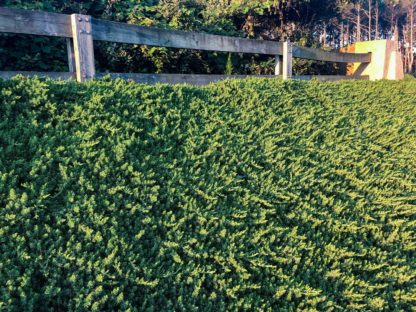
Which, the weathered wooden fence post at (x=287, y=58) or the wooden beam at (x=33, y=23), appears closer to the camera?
the wooden beam at (x=33, y=23)

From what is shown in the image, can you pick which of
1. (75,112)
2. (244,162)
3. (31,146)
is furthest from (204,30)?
(31,146)

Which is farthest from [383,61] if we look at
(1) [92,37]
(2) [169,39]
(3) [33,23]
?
(3) [33,23]

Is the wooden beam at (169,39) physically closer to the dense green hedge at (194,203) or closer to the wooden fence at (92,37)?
the wooden fence at (92,37)

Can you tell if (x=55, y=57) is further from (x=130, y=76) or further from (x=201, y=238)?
(x=201, y=238)

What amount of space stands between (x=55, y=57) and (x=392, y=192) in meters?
3.98

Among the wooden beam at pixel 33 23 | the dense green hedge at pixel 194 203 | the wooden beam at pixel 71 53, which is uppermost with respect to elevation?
the wooden beam at pixel 33 23

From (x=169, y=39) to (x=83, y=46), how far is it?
39.2 inches

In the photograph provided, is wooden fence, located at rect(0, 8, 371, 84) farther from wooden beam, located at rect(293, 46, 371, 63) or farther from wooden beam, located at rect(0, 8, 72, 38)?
wooden beam, located at rect(293, 46, 371, 63)

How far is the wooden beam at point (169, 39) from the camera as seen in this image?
10.6 feet

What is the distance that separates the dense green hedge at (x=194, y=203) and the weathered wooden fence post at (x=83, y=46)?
40 cm

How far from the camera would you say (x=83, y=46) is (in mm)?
3020

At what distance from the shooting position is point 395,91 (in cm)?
532

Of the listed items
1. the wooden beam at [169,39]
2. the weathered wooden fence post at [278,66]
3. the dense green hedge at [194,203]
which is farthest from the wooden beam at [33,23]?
the weathered wooden fence post at [278,66]

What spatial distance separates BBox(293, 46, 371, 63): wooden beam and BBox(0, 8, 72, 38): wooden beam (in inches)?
130
